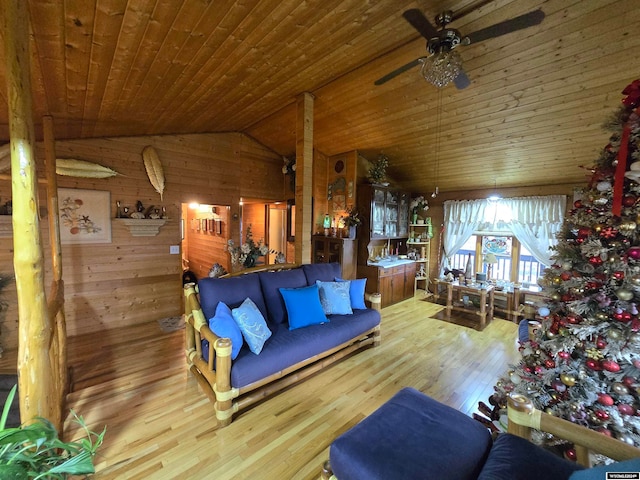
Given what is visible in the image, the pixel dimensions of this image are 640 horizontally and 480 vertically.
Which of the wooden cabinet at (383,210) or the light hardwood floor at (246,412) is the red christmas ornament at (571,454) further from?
the wooden cabinet at (383,210)

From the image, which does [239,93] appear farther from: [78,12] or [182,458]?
[182,458]

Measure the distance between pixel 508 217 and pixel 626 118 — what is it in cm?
401

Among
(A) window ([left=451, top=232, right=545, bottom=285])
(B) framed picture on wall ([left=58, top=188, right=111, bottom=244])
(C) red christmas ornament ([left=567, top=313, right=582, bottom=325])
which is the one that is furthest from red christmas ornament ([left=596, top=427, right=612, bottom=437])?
(B) framed picture on wall ([left=58, top=188, right=111, bottom=244])

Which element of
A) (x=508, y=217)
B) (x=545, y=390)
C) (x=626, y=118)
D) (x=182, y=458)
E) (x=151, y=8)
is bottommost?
(x=182, y=458)

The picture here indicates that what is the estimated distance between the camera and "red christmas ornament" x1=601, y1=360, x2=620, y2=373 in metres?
1.33

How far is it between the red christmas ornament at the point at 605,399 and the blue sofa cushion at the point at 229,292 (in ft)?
8.10

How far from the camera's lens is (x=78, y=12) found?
4.61 feet

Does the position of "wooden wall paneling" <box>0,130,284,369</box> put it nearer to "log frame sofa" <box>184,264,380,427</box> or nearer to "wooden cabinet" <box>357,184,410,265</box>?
"log frame sofa" <box>184,264,380,427</box>

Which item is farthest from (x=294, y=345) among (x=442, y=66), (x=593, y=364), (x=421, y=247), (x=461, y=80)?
(x=421, y=247)

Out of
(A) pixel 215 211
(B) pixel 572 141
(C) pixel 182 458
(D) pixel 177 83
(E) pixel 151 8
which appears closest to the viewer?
(E) pixel 151 8

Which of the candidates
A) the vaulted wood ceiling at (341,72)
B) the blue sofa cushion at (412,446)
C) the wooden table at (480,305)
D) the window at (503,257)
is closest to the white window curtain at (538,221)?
the window at (503,257)

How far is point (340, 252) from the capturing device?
4785 mm

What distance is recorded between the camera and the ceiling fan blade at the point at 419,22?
1581 mm

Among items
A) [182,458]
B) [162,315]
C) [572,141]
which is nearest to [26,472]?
[182,458]
